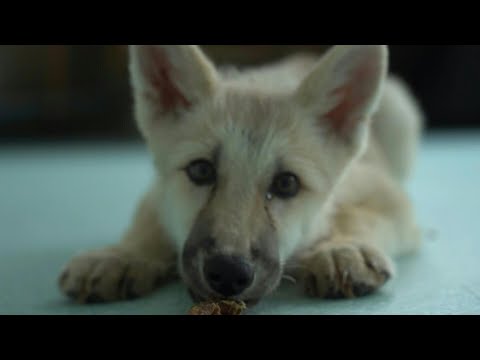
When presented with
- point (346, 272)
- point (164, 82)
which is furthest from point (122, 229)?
point (346, 272)

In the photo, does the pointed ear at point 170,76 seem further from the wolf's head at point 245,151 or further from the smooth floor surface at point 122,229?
the smooth floor surface at point 122,229

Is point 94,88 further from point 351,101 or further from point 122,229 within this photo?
point 351,101

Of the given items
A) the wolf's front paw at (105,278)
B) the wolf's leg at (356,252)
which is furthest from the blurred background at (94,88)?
the wolf's front paw at (105,278)

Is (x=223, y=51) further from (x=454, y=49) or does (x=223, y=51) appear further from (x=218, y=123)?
(x=218, y=123)

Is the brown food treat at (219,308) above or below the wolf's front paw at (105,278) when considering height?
above

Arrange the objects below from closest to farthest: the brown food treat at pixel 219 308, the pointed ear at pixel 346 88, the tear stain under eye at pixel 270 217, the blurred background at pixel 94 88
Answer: the brown food treat at pixel 219 308, the tear stain under eye at pixel 270 217, the pointed ear at pixel 346 88, the blurred background at pixel 94 88

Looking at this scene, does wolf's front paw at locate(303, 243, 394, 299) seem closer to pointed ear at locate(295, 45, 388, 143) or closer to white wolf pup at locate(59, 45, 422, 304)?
white wolf pup at locate(59, 45, 422, 304)

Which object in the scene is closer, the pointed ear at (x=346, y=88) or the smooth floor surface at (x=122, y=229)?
the smooth floor surface at (x=122, y=229)

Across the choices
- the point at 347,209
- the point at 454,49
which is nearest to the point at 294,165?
the point at 347,209
